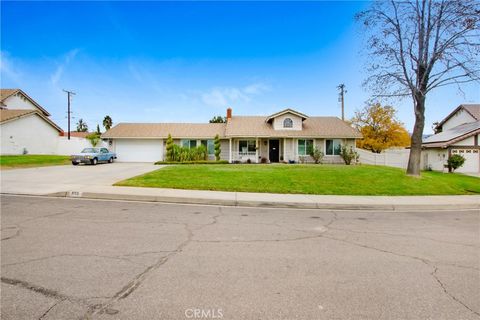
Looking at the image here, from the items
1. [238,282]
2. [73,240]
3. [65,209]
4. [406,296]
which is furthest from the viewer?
[65,209]

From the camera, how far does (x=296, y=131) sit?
26078mm

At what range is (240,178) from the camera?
1342 cm

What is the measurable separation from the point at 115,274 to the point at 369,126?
39.2 metres

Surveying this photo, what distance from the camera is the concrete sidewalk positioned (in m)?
8.90

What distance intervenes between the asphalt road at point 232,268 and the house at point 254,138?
19425 mm

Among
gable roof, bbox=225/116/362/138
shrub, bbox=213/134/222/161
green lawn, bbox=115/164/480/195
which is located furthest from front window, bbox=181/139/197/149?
green lawn, bbox=115/164/480/195

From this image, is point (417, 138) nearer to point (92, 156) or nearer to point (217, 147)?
point (217, 147)

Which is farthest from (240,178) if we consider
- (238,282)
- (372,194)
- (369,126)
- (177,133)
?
(369,126)

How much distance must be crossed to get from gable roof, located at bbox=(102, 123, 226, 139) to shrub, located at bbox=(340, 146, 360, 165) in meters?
12.2

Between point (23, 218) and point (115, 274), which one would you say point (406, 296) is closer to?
point (115, 274)

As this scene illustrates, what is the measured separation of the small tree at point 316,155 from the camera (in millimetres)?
24819

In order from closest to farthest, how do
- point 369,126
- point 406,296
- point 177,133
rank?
point 406,296, point 177,133, point 369,126

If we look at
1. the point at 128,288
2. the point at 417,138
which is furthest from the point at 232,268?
the point at 417,138

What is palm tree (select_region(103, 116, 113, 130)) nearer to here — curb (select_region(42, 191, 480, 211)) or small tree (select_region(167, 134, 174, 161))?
small tree (select_region(167, 134, 174, 161))
